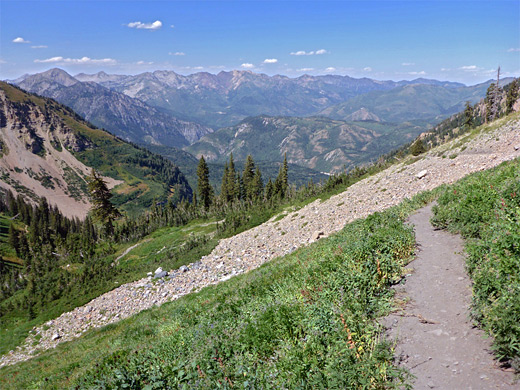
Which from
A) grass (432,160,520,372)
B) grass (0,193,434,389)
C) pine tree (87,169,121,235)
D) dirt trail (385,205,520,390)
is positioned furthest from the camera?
pine tree (87,169,121,235)

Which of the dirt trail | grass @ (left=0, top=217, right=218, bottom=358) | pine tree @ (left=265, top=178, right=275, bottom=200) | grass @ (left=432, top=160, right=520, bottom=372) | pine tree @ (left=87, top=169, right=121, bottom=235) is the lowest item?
grass @ (left=0, top=217, right=218, bottom=358)

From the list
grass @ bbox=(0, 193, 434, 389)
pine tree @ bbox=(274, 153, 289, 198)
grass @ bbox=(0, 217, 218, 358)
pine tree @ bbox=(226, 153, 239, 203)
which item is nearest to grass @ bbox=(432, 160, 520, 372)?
grass @ bbox=(0, 193, 434, 389)

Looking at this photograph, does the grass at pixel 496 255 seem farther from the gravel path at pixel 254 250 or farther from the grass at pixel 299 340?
the gravel path at pixel 254 250

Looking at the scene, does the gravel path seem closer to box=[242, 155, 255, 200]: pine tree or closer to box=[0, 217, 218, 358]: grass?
box=[0, 217, 218, 358]: grass

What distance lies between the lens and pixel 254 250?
32.2 metres

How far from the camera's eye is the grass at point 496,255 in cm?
479

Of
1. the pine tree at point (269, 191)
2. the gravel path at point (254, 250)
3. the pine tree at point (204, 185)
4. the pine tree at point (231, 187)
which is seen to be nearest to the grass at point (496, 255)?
the gravel path at point (254, 250)

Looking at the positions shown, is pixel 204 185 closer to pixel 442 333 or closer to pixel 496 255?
pixel 496 255

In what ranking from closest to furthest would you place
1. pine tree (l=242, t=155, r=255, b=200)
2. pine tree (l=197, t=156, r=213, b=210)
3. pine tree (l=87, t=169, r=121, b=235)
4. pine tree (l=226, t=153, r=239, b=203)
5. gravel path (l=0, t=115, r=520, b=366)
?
gravel path (l=0, t=115, r=520, b=366) → pine tree (l=87, t=169, r=121, b=235) → pine tree (l=197, t=156, r=213, b=210) → pine tree (l=226, t=153, r=239, b=203) → pine tree (l=242, t=155, r=255, b=200)

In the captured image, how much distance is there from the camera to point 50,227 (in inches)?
5221

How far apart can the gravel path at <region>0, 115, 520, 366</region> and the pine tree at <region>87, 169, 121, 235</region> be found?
34440 mm

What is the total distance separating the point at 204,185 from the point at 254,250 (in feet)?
213

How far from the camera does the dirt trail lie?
4926 millimetres

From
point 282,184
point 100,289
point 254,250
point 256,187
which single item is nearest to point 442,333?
point 254,250
